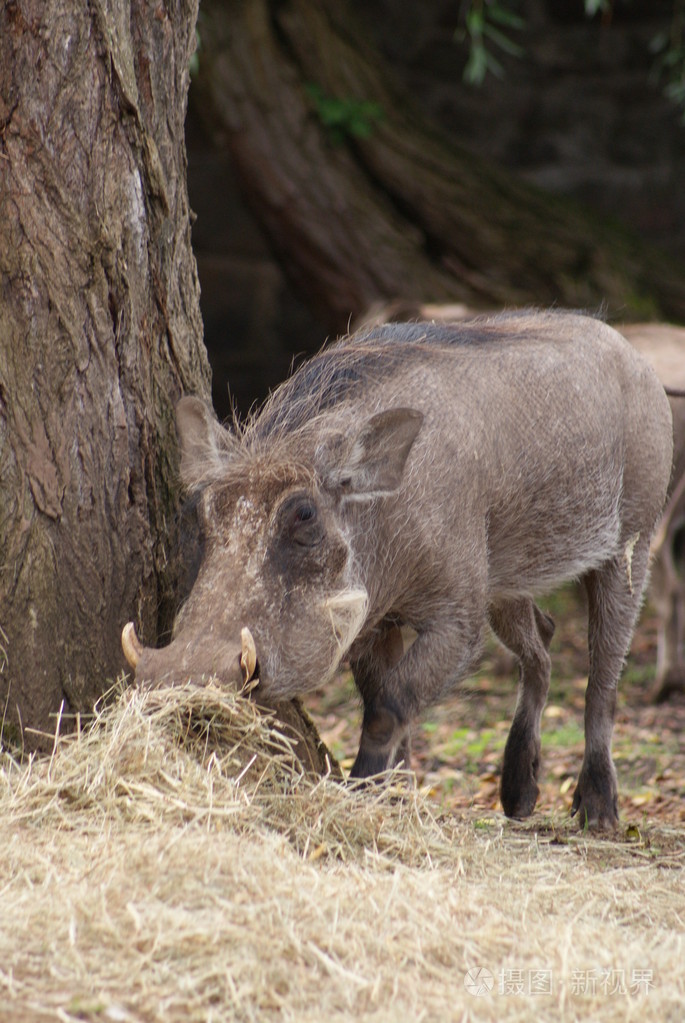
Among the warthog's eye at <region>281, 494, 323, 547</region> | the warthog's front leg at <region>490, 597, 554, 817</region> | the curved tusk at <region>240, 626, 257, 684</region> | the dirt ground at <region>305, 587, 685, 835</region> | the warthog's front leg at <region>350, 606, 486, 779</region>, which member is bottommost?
the dirt ground at <region>305, 587, 685, 835</region>

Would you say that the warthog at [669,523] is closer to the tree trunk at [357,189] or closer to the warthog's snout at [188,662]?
the tree trunk at [357,189]

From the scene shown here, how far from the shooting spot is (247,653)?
8.73ft

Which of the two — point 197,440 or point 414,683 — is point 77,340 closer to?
point 197,440

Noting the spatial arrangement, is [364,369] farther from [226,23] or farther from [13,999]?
[226,23]

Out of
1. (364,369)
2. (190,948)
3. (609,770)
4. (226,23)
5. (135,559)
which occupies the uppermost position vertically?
(226,23)

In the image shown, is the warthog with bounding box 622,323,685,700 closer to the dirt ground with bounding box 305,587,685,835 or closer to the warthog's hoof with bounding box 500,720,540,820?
the dirt ground with bounding box 305,587,685,835

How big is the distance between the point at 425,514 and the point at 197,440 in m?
0.56

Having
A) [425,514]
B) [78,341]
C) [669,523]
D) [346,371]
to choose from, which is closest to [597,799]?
[425,514]

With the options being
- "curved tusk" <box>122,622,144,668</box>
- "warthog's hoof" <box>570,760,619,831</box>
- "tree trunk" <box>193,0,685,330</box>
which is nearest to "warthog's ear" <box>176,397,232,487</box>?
"curved tusk" <box>122,622,144,668</box>

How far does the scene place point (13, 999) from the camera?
6.40 feet

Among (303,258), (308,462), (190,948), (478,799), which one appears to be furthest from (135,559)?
A: (303,258)

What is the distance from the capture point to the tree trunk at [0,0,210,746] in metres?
2.85

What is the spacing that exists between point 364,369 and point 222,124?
413 cm

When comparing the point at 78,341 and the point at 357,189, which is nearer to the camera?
the point at 78,341
